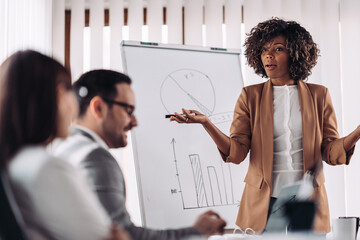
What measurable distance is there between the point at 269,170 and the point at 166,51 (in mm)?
1090

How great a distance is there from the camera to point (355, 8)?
3068mm

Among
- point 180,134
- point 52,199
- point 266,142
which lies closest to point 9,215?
point 52,199

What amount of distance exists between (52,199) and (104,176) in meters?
0.18

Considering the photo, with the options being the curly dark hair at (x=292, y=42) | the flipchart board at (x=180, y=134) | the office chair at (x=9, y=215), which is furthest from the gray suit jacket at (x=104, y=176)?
the flipchart board at (x=180, y=134)

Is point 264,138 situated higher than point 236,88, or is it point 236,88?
point 236,88

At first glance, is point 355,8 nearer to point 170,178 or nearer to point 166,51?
point 166,51

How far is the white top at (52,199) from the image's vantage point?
563 millimetres

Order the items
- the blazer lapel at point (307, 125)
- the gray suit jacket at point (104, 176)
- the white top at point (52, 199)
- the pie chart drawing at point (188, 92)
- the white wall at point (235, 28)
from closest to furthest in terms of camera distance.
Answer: the white top at point (52, 199) → the gray suit jacket at point (104, 176) → the blazer lapel at point (307, 125) → the pie chart drawing at point (188, 92) → the white wall at point (235, 28)

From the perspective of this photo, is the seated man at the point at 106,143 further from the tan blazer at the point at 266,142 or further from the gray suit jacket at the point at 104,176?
the tan blazer at the point at 266,142

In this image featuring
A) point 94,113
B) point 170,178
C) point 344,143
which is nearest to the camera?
point 94,113

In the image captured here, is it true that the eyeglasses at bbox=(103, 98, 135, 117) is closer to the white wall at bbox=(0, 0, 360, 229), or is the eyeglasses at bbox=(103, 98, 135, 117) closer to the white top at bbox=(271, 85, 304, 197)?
the white top at bbox=(271, 85, 304, 197)

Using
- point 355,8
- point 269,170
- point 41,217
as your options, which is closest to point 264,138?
point 269,170

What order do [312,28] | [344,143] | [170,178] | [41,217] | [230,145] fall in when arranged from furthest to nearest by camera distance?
[312,28] < [170,178] < [230,145] < [344,143] < [41,217]

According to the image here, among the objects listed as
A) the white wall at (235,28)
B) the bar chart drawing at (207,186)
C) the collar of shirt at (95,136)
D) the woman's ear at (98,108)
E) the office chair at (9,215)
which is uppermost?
the white wall at (235,28)
